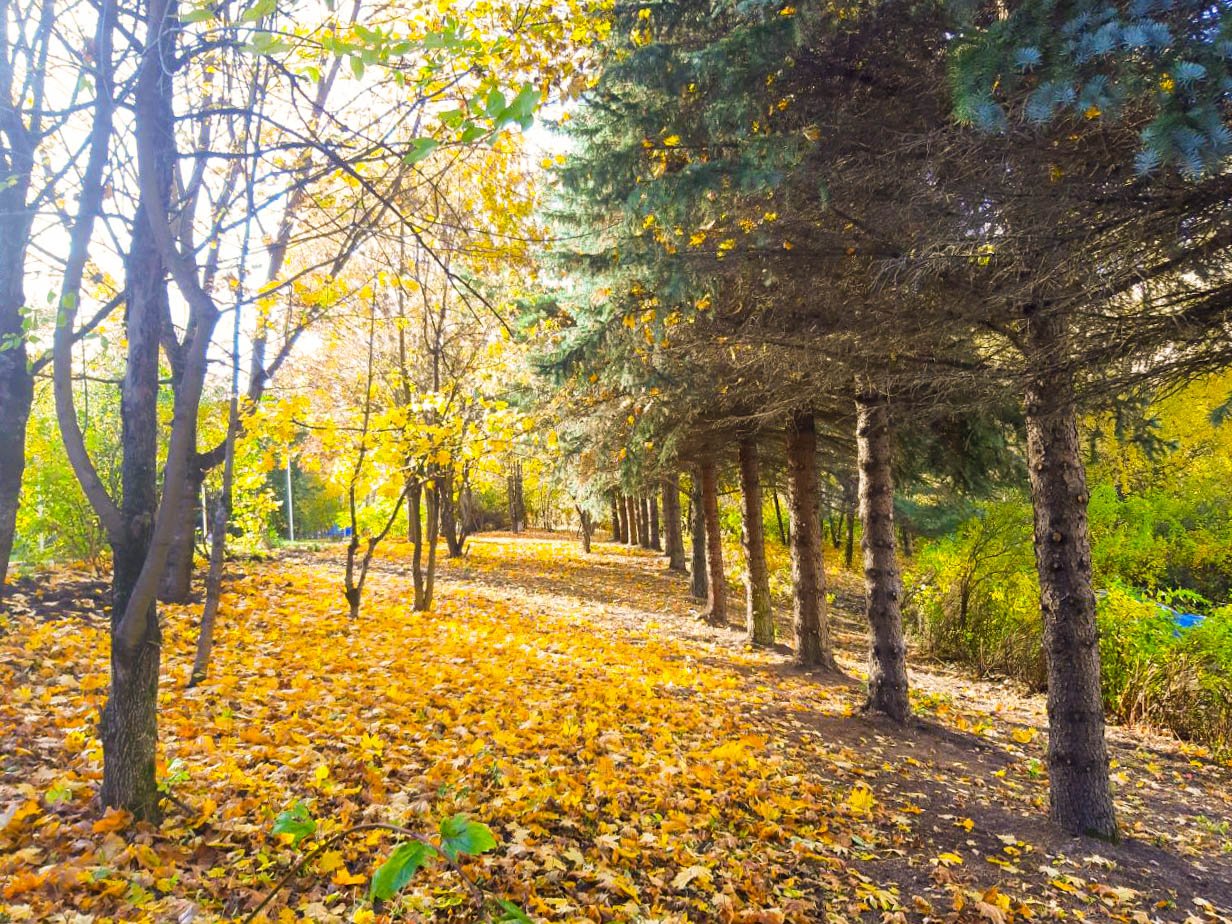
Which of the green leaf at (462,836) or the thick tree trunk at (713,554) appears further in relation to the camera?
the thick tree trunk at (713,554)

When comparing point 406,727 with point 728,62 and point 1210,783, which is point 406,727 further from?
point 1210,783

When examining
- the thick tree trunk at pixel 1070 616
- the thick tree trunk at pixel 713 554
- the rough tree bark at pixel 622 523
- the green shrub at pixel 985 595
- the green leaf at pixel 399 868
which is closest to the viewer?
the green leaf at pixel 399 868

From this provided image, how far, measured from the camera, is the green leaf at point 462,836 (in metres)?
1.27

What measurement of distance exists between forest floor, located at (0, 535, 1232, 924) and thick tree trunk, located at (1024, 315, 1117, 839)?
0.89ft

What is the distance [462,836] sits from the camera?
1312 mm

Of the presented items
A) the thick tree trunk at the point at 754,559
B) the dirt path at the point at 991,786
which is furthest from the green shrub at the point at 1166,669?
the thick tree trunk at the point at 754,559

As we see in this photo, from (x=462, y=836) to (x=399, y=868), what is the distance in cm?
13

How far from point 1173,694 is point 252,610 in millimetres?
10745

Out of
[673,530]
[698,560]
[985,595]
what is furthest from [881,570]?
[673,530]

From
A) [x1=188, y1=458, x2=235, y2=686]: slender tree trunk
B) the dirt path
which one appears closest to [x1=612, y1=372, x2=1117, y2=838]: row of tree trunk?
the dirt path

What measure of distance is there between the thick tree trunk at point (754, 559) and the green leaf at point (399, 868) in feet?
27.8

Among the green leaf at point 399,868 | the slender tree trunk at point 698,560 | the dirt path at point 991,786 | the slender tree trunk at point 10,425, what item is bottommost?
the dirt path at point 991,786

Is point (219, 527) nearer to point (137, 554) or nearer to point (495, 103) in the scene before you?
point (137, 554)

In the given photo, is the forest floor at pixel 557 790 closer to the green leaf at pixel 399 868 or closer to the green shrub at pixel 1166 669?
the green shrub at pixel 1166 669
